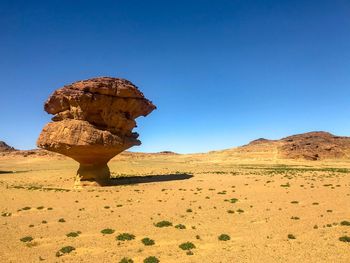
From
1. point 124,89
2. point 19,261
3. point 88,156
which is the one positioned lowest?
point 19,261

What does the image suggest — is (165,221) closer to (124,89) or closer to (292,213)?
(292,213)

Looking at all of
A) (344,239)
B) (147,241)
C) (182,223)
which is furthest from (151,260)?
(344,239)

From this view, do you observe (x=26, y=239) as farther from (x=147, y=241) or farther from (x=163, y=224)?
(x=163, y=224)

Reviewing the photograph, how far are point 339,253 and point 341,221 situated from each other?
751cm

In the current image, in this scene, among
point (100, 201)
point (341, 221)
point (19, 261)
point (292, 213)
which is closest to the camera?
point (19, 261)

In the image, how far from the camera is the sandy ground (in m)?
17.0

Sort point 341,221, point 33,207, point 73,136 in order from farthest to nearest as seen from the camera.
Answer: point 73,136, point 33,207, point 341,221

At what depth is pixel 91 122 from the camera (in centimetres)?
4581

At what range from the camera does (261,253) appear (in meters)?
17.0

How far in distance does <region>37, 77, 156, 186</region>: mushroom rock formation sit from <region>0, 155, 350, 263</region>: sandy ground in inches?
205

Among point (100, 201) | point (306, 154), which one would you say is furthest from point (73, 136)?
point (306, 154)

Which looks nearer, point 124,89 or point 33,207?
point 33,207

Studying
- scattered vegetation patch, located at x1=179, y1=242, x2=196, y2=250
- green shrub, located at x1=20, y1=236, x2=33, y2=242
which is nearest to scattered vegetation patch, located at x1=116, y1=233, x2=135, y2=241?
scattered vegetation patch, located at x1=179, y1=242, x2=196, y2=250

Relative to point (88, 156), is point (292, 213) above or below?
below
